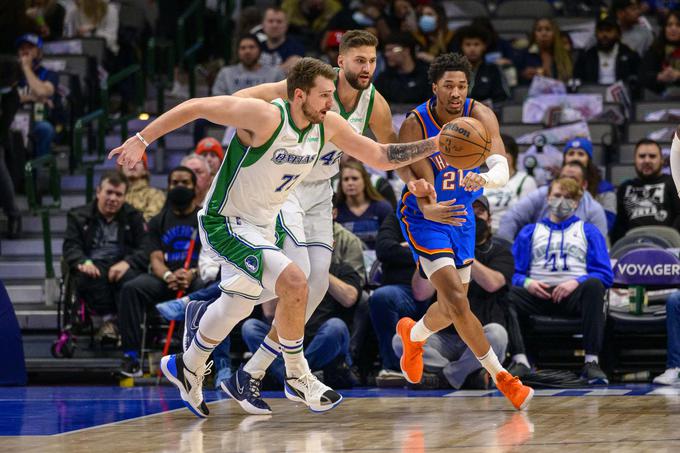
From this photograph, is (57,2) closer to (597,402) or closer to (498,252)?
(498,252)

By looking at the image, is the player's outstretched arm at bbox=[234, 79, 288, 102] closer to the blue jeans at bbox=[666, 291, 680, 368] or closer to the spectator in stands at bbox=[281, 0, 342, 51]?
the blue jeans at bbox=[666, 291, 680, 368]

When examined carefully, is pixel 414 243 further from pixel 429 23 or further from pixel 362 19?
pixel 362 19

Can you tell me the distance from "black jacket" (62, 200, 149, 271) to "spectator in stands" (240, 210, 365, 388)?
1599 mm

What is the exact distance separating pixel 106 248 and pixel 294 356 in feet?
13.1

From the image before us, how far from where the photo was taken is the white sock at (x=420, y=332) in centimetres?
771

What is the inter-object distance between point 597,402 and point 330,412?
1.60 m

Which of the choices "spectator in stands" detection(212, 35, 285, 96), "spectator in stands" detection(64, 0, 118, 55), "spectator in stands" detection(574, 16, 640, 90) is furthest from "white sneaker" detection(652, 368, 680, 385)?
"spectator in stands" detection(64, 0, 118, 55)

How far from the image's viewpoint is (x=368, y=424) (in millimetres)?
6543

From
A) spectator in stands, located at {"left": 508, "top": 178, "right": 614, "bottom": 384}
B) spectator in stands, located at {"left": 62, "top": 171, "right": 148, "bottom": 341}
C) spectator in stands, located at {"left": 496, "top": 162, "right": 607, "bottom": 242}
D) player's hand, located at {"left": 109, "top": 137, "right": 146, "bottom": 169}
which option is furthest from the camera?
spectator in stands, located at {"left": 62, "top": 171, "right": 148, "bottom": 341}

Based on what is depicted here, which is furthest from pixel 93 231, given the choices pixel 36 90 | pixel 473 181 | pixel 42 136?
pixel 473 181

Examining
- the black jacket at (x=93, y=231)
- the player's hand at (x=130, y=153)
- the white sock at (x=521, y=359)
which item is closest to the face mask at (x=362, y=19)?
the black jacket at (x=93, y=231)

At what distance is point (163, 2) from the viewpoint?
15.0m

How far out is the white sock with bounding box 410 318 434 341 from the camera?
7.71m

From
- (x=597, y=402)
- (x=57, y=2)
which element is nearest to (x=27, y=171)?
(x=57, y=2)
